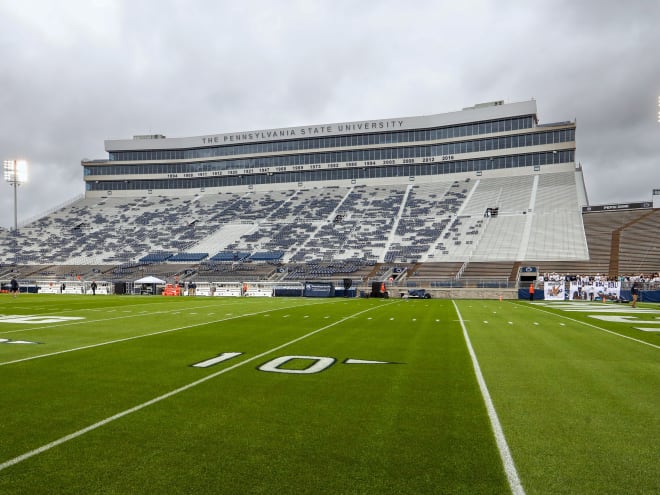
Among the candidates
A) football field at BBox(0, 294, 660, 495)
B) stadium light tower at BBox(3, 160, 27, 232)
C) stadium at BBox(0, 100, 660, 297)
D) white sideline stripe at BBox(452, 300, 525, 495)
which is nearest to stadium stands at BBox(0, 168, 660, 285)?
stadium at BBox(0, 100, 660, 297)

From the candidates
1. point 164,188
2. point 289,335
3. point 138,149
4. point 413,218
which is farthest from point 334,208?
point 289,335

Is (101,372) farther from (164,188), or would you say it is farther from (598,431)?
(164,188)

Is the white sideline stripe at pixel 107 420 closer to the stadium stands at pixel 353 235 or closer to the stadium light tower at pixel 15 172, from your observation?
the stadium stands at pixel 353 235

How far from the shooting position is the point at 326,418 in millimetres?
5832

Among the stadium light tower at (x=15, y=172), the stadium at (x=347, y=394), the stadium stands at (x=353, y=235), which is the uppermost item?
the stadium light tower at (x=15, y=172)

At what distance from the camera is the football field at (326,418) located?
13.7 feet

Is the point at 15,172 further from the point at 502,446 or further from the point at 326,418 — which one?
the point at 502,446

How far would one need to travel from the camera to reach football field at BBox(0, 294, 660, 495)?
4180 mm

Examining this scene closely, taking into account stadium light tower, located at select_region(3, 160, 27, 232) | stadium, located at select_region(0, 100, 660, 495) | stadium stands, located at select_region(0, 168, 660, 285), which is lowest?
stadium, located at select_region(0, 100, 660, 495)

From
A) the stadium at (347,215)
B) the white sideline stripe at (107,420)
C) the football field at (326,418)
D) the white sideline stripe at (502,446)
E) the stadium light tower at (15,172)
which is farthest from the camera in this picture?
the stadium light tower at (15,172)

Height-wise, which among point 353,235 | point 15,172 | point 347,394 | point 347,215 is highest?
point 15,172

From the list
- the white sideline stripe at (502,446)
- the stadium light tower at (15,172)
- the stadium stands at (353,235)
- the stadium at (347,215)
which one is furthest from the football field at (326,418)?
the stadium light tower at (15,172)

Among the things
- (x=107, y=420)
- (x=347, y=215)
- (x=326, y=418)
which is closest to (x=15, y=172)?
(x=347, y=215)

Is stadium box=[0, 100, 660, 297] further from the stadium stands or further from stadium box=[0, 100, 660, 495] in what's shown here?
stadium box=[0, 100, 660, 495]
